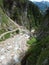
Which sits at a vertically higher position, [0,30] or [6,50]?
[0,30]

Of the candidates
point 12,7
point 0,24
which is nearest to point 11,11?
point 12,7

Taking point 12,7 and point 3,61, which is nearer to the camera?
point 3,61

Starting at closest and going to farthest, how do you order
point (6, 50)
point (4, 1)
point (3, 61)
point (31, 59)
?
point (31, 59)
point (3, 61)
point (6, 50)
point (4, 1)

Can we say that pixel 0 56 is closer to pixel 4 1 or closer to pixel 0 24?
pixel 0 24

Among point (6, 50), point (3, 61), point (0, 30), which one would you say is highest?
point (0, 30)

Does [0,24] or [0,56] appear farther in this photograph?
[0,24]

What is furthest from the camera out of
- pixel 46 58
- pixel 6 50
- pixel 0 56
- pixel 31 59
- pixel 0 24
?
pixel 0 24

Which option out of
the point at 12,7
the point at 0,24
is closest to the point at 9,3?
the point at 12,7

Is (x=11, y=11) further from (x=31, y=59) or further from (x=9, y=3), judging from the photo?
(x=31, y=59)

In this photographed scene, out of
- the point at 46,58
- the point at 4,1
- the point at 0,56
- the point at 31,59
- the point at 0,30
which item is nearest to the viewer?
the point at 46,58
